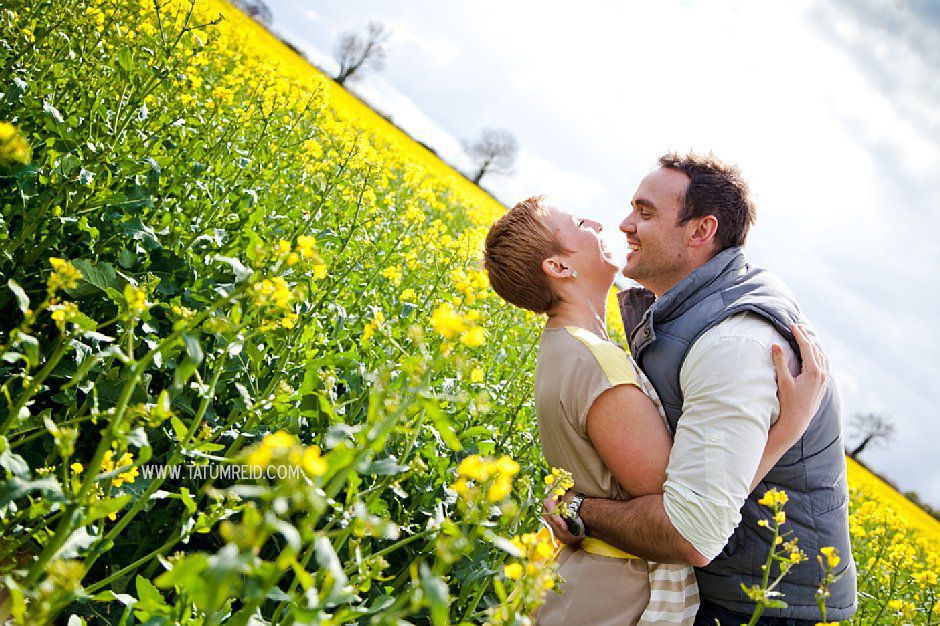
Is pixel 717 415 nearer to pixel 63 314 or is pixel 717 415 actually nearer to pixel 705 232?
pixel 705 232

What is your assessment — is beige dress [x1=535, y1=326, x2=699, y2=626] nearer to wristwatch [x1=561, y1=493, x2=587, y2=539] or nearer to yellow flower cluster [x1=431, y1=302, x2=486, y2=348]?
wristwatch [x1=561, y1=493, x2=587, y2=539]

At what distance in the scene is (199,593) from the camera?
3.39 ft

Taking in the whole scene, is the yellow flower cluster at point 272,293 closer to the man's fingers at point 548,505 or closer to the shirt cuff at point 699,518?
the man's fingers at point 548,505

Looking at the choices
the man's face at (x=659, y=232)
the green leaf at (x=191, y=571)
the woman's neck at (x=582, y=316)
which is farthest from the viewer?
the man's face at (x=659, y=232)

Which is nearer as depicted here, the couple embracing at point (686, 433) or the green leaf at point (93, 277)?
the couple embracing at point (686, 433)

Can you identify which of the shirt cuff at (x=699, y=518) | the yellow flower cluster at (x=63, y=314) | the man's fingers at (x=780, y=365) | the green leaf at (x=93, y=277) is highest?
the man's fingers at (x=780, y=365)

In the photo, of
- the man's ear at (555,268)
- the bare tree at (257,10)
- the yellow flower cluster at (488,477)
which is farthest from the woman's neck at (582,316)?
the bare tree at (257,10)

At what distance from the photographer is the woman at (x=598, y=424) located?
226 cm

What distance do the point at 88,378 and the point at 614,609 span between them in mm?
1978

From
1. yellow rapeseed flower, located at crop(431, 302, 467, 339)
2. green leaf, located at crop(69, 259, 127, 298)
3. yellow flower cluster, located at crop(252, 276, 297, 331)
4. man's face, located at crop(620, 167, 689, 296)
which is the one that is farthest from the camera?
man's face, located at crop(620, 167, 689, 296)

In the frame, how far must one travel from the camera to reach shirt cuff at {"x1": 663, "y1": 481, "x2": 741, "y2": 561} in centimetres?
210

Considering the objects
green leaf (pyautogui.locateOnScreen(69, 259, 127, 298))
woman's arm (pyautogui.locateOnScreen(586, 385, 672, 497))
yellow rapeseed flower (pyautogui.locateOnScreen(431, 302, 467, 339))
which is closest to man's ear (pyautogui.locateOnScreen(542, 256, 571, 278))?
woman's arm (pyautogui.locateOnScreen(586, 385, 672, 497))

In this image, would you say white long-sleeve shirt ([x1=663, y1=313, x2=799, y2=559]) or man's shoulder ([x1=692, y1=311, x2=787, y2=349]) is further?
man's shoulder ([x1=692, y1=311, x2=787, y2=349])

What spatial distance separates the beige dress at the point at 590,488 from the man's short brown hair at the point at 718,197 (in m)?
0.69
